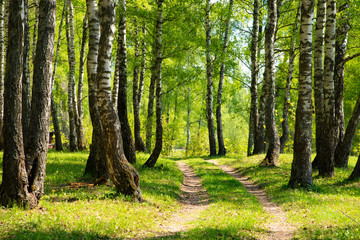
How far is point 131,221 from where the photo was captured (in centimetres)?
842

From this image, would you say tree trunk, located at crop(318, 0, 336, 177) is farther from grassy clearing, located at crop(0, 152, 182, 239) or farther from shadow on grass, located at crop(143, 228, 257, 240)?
shadow on grass, located at crop(143, 228, 257, 240)

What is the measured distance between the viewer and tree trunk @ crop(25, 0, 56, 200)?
340 inches

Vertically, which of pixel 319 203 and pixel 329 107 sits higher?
pixel 329 107

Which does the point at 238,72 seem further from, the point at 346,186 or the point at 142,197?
the point at 142,197

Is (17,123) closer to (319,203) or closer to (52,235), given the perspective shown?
(52,235)

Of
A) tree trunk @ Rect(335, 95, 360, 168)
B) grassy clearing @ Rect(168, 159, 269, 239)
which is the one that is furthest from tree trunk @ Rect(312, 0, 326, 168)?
grassy clearing @ Rect(168, 159, 269, 239)

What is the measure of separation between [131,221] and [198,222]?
1.93 metres

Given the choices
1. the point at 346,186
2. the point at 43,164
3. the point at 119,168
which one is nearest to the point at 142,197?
the point at 119,168

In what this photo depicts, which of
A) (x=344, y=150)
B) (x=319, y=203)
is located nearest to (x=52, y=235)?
(x=319, y=203)

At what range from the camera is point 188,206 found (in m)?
11.6

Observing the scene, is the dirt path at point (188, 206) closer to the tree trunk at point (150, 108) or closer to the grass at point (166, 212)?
the grass at point (166, 212)

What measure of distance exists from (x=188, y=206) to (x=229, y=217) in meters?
2.74

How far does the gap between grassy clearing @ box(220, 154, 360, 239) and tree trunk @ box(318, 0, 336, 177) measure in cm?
79

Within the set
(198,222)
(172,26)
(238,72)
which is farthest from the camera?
(238,72)
